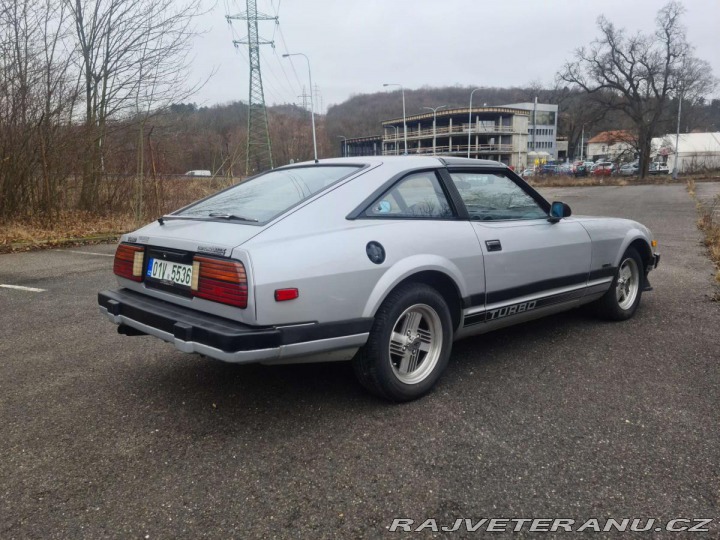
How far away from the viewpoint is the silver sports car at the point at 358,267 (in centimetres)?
262

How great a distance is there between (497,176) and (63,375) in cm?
339

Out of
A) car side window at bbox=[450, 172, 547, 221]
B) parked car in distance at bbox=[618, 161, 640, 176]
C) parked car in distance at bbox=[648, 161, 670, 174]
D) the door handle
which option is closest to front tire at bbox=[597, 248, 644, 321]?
car side window at bbox=[450, 172, 547, 221]

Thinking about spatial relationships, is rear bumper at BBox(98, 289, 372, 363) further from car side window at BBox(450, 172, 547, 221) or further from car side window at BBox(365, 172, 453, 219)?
car side window at BBox(450, 172, 547, 221)

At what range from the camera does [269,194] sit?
343 cm

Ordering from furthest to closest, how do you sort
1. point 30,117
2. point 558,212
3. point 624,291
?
point 30,117, point 624,291, point 558,212

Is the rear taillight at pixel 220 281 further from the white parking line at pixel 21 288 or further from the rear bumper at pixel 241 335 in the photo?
the white parking line at pixel 21 288

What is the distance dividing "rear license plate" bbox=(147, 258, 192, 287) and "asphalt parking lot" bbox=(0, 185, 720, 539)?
757mm

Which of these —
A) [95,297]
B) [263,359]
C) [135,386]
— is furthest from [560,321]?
[95,297]

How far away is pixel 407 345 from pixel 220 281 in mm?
1152

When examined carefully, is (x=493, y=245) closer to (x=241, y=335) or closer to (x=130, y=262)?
(x=241, y=335)

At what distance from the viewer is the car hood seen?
2.74 metres

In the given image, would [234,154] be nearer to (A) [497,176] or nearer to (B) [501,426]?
(A) [497,176]

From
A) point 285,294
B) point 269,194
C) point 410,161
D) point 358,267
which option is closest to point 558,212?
point 410,161

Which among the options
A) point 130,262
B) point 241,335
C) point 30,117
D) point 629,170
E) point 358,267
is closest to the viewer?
point 241,335
